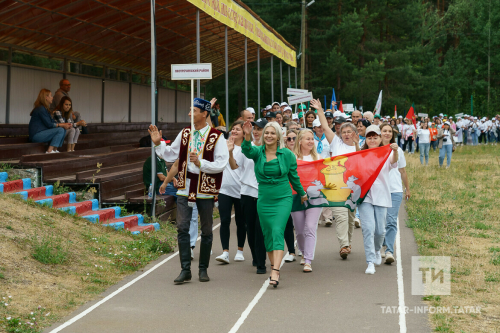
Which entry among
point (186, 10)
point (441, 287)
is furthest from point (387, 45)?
point (441, 287)

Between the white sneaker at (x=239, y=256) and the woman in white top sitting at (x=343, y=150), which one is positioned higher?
the woman in white top sitting at (x=343, y=150)

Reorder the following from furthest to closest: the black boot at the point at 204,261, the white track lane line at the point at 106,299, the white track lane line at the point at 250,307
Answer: the black boot at the point at 204,261
the white track lane line at the point at 106,299
the white track lane line at the point at 250,307

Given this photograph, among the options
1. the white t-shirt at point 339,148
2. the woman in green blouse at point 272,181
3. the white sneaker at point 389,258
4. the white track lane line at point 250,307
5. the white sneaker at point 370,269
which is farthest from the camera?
the white t-shirt at point 339,148

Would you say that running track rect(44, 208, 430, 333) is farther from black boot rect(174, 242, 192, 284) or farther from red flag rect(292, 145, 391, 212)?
red flag rect(292, 145, 391, 212)

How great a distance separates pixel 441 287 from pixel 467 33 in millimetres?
73428

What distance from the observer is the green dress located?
8211 millimetres

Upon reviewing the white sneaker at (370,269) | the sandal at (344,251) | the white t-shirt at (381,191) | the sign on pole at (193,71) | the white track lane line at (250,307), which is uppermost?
the sign on pole at (193,71)

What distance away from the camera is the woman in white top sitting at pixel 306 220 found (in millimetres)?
9047

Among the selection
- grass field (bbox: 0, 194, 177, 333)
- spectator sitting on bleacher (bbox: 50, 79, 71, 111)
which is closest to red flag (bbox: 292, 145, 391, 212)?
grass field (bbox: 0, 194, 177, 333)

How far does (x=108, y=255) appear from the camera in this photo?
9484mm

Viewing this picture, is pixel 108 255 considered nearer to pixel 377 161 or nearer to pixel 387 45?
pixel 377 161

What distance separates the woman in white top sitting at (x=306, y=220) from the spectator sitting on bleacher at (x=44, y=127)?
244 inches

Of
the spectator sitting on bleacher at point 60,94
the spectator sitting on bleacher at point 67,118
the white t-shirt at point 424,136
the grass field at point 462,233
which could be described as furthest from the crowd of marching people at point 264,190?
the white t-shirt at point 424,136

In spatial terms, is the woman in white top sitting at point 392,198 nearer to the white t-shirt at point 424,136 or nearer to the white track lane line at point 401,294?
the white track lane line at point 401,294
